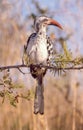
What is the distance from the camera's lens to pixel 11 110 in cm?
255

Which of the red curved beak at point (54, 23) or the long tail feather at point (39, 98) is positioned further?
the long tail feather at point (39, 98)

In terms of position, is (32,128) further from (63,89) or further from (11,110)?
(63,89)

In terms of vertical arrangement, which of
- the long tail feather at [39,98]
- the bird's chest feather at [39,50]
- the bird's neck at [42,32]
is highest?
the bird's neck at [42,32]

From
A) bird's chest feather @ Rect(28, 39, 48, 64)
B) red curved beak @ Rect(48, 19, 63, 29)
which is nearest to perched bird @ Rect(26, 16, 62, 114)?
bird's chest feather @ Rect(28, 39, 48, 64)

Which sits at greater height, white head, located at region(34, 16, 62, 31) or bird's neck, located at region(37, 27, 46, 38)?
white head, located at region(34, 16, 62, 31)

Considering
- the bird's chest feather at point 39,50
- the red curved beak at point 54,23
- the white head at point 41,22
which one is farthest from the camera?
the bird's chest feather at point 39,50

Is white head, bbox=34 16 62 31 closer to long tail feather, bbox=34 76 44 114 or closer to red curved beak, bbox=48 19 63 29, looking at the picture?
red curved beak, bbox=48 19 63 29

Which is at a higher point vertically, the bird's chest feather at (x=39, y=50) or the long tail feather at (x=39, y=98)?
the bird's chest feather at (x=39, y=50)

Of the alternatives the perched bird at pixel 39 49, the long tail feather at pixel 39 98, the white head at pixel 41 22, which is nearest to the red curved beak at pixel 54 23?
the white head at pixel 41 22

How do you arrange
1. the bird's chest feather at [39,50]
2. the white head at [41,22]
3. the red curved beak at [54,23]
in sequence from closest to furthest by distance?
the red curved beak at [54,23], the white head at [41,22], the bird's chest feather at [39,50]

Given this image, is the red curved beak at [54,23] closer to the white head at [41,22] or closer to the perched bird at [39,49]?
the white head at [41,22]

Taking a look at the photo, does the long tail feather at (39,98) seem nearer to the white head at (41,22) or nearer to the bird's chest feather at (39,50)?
the bird's chest feather at (39,50)

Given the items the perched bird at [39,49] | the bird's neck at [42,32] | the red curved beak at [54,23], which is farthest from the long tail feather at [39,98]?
the red curved beak at [54,23]

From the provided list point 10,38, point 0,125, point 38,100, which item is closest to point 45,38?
point 38,100
